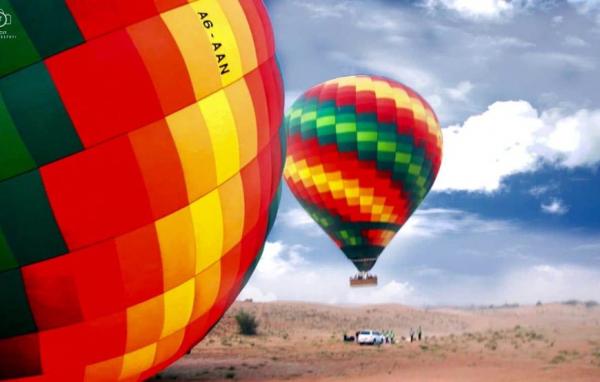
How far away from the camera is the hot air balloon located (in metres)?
24.7

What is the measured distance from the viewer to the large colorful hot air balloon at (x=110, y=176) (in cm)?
673

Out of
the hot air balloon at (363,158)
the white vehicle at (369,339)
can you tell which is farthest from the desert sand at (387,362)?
the hot air balloon at (363,158)

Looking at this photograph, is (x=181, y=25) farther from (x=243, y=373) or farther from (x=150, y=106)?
(x=243, y=373)

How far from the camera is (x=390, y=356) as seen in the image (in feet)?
82.1

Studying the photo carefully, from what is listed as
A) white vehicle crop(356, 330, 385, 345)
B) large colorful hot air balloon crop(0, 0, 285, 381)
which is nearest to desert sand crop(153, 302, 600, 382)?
white vehicle crop(356, 330, 385, 345)

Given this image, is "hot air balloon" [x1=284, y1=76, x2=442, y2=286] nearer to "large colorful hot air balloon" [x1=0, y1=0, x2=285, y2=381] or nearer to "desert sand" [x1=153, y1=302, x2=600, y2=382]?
"desert sand" [x1=153, y1=302, x2=600, y2=382]

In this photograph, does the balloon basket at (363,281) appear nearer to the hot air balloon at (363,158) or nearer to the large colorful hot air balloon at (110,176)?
the hot air balloon at (363,158)

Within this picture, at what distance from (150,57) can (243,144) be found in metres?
1.82

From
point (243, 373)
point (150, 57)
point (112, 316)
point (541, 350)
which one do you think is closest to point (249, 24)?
point (150, 57)

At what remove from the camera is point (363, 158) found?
81.1 ft

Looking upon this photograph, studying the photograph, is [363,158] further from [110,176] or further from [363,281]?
[110,176]

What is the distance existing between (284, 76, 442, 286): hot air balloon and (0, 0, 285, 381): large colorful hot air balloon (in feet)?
54.6

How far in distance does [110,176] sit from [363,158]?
18.4m

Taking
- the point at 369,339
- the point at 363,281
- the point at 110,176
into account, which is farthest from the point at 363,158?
the point at 110,176
